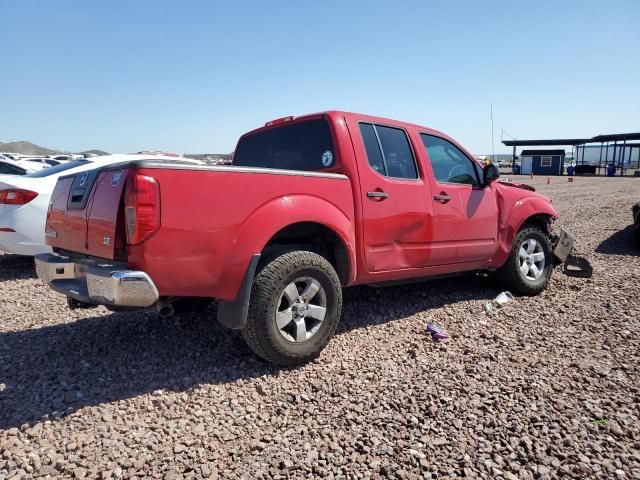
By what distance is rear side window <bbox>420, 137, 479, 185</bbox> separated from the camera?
4.56 meters

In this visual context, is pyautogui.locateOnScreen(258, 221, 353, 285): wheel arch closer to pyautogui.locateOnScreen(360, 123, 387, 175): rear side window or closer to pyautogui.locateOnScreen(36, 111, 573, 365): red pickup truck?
pyautogui.locateOnScreen(36, 111, 573, 365): red pickup truck

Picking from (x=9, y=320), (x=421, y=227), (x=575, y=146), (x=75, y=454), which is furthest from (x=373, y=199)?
(x=575, y=146)

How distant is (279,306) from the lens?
3.33m

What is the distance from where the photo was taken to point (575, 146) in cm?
4656

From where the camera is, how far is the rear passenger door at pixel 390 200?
3.85 meters

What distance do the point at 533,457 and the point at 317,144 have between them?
2.84m

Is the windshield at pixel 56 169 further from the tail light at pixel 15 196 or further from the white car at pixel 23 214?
the tail light at pixel 15 196

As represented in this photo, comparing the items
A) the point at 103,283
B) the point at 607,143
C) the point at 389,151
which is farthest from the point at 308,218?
the point at 607,143

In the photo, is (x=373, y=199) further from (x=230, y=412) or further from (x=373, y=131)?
(x=230, y=412)

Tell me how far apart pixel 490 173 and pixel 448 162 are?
1.73 ft

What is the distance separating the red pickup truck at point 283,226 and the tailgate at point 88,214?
14 mm

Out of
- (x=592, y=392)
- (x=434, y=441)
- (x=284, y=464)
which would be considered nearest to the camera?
(x=284, y=464)

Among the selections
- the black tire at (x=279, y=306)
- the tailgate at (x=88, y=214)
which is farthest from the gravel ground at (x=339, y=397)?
the tailgate at (x=88, y=214)

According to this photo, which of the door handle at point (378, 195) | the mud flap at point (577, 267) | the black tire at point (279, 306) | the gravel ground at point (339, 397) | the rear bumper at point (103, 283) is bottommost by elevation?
the mud flap at point (577, 267)
